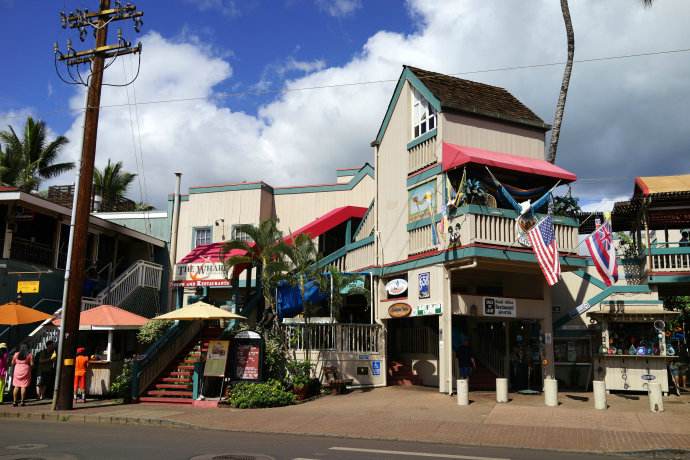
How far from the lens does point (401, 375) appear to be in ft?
70.4

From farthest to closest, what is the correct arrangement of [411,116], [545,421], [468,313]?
[411,116], [468,313], [545,421]

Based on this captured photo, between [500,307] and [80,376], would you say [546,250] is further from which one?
[80,376]

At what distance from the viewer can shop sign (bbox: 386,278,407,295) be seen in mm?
20188

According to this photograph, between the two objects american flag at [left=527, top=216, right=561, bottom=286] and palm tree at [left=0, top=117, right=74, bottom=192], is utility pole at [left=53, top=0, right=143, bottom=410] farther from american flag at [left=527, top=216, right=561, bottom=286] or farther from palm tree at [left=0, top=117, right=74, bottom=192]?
palm tree at [left=0, top=117, right=74, bottom=192]

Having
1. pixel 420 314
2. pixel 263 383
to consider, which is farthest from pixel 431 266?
pixel 263 383

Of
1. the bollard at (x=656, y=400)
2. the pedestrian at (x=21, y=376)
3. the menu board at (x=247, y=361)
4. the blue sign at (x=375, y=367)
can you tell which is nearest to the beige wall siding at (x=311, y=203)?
the blue sign at (x=375, y=367)

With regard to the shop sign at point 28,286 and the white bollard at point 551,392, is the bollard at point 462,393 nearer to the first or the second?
the white bollard at point 551,392

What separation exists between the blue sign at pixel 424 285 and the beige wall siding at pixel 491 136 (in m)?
4.15

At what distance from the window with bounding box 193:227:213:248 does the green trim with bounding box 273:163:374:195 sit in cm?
351

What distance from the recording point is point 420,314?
1909 cm

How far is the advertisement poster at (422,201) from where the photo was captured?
1927 cm

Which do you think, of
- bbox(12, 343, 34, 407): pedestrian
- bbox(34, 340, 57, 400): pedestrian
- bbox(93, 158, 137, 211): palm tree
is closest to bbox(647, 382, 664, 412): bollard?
bbox(12, 343, 34, 407): pedestrian

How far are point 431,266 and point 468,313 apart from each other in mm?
1750

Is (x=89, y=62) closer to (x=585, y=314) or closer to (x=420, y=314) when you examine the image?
(x=420, y=314)
